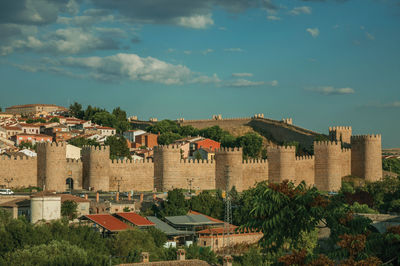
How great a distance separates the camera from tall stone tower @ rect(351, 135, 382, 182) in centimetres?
5100

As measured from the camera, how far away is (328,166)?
49594mm

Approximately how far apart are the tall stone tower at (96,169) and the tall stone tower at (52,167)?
6.48 ft

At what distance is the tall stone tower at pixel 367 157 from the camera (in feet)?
167

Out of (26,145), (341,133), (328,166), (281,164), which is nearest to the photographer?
(281,164)

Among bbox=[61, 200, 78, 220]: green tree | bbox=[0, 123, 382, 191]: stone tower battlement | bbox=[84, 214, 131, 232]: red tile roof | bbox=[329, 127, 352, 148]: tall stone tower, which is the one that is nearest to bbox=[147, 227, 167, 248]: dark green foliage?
bbox=[84, 214, 131, 232]: red tile roof

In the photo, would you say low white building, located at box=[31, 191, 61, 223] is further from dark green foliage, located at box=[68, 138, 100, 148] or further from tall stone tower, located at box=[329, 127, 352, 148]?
tall stone tower, located at box=[329, 127, 352, 148]

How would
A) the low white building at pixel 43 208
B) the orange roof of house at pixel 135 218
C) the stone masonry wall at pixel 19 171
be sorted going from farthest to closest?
the stone masonry wall at pixel 19 171 → the orange roof of house at pixel 135 218 → the low white building at pixel 43 208

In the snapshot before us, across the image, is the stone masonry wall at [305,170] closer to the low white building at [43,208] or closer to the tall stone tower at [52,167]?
the tall stone tower at [52,167]

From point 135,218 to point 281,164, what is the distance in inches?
655

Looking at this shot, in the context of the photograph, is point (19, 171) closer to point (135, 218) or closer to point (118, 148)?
point (135, 218)

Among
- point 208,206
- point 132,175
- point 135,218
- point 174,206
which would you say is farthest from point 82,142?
point 135,218

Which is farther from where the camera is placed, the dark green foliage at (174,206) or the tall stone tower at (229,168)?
the tall stone tower at (229,168)

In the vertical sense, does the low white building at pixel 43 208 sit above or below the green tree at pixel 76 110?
below

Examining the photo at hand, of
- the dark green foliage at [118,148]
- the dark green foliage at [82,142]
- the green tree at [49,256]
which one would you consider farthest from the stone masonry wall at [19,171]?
the dark green foliage at [82,142]
